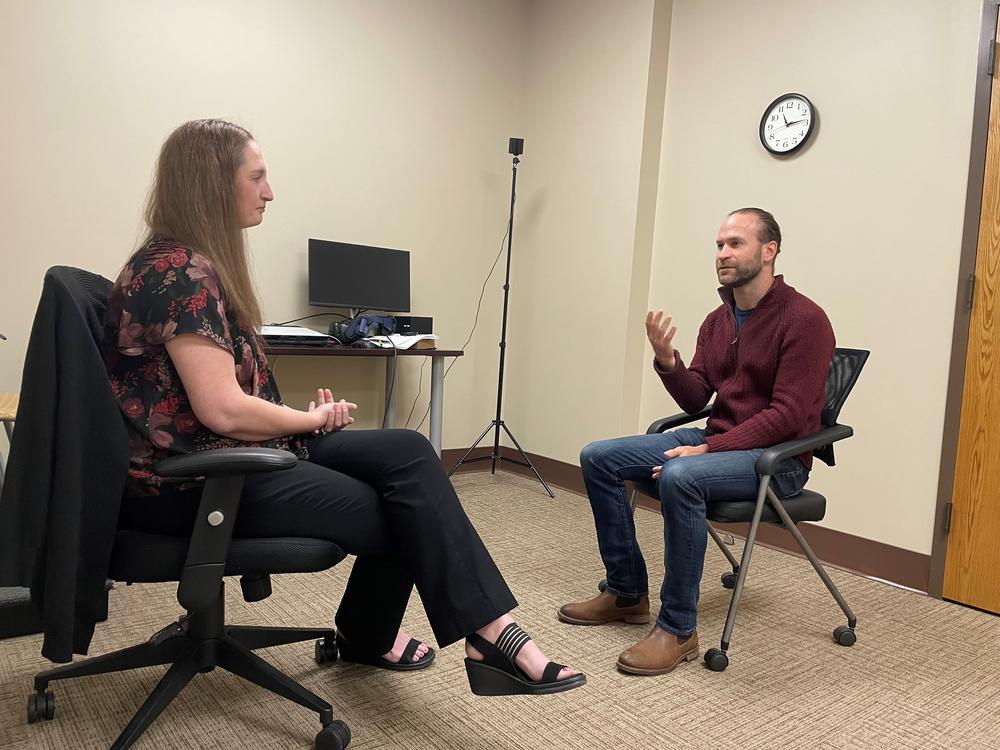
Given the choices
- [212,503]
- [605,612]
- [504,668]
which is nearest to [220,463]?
[212,503]

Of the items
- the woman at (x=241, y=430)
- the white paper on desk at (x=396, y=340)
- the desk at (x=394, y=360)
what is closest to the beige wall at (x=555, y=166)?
the desk at (x=394, y=360)

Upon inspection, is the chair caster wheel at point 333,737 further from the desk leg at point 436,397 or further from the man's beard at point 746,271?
the desk leg at point 436,397

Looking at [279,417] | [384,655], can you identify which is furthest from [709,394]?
[279,417]

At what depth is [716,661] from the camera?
84.2 inches

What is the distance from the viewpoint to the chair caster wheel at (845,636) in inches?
93.1

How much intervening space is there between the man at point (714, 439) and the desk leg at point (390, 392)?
1804 millimetres

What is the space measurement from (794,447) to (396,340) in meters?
2.14

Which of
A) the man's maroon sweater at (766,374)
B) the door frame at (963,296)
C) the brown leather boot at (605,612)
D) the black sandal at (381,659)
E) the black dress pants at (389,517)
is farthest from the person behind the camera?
the door frame at (963,296)

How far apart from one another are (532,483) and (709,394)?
6.33 ft

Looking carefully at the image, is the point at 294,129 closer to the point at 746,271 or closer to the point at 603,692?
the point at 746,271

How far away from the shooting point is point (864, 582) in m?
3.04

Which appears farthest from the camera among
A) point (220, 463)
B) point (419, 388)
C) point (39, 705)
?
point (419, 388)

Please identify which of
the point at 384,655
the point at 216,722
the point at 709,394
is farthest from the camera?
the point at 709,394

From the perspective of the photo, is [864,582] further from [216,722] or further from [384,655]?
[216,722]
